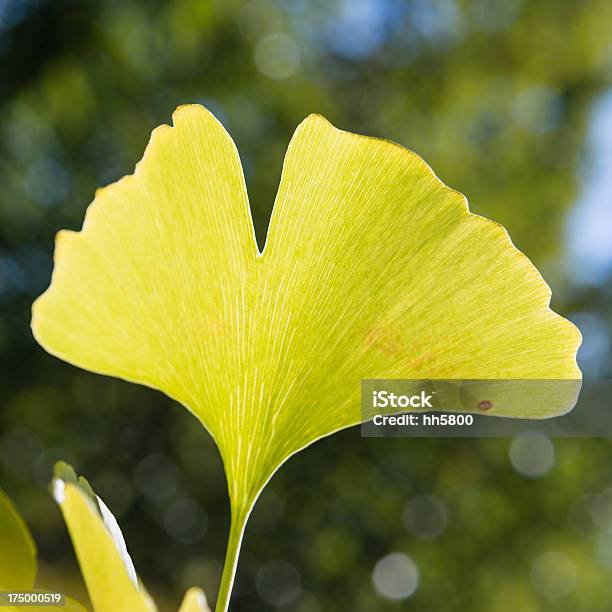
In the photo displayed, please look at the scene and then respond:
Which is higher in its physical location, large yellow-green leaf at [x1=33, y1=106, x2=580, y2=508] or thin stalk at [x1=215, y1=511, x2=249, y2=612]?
large yellow-green leaf at [x1=33, y1=106, x2=580, y2=508]

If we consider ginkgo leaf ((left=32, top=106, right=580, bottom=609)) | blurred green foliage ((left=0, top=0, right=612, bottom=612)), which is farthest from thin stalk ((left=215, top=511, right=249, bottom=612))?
blurred green foliage ((left=0, top=0, right=612, bottom=612))

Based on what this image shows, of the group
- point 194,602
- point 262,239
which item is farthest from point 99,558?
point 262,239

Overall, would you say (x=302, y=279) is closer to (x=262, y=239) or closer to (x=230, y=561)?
(x=230, y=561)

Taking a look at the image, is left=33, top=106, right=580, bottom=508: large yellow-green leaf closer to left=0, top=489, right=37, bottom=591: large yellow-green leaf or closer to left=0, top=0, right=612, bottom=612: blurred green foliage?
left=0, top=489, right=37, bottom=591: large yellow-green leaf

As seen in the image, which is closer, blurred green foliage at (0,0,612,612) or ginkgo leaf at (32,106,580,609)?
ginkgo leaf at (32,106,580,609)

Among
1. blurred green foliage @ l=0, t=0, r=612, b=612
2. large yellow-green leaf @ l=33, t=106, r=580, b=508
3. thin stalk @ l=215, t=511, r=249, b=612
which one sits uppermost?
blurred green foliage @ l=0, t=0, r=612, b=612

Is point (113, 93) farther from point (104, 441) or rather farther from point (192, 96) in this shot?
point (104, 441)

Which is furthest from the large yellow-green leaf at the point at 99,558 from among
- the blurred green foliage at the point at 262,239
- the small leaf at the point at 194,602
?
the blurred green foliage at the point at 262,239
